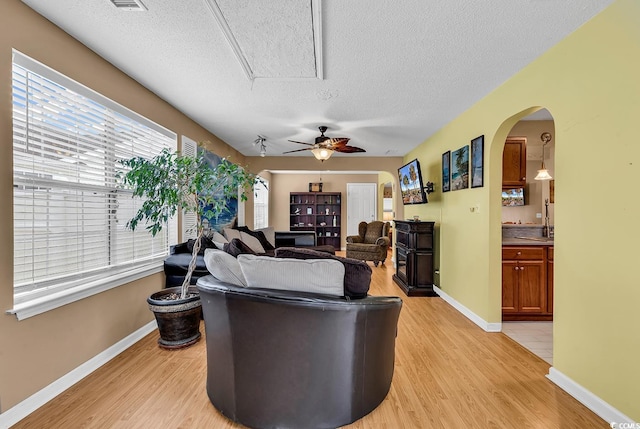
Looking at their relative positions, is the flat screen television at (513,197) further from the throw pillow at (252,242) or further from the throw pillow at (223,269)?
the throw pillow at (223,269)

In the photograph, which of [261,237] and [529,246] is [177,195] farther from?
[529,246]

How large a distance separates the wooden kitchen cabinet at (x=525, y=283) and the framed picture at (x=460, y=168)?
0.93 meters

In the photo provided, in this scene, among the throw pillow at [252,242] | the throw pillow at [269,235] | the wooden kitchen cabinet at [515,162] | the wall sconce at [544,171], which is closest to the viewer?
the wooden kitchen cabinet at [515,162]

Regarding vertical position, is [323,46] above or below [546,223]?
above

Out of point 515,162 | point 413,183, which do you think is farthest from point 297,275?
point 413,183

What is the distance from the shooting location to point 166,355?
2406 millimetres

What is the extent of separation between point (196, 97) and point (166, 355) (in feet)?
8.47

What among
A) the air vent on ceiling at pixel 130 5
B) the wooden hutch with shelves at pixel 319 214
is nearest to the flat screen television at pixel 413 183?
the air vent on ceiling at pixel 130 5

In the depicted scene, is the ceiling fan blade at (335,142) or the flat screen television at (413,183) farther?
the flat screen television at (413,183)

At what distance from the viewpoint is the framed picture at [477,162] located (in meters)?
3.05

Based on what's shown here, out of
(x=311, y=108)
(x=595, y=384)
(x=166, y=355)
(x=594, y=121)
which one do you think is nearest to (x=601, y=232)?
(x=594, y=121)

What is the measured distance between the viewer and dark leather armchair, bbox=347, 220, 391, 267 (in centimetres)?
655

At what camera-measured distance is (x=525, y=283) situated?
10.1 feet

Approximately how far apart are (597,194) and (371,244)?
5.27m
